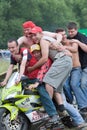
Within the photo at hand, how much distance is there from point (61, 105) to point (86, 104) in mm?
925

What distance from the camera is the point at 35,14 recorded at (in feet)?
308

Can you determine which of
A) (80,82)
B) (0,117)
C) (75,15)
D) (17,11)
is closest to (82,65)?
(80,82)

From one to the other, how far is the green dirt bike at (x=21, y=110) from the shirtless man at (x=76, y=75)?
0.96 meters

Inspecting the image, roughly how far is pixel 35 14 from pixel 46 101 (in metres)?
88.3

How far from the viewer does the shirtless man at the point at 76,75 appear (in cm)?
735

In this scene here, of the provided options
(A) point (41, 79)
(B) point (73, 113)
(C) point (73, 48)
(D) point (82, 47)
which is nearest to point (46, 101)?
(A) point (41, 79)

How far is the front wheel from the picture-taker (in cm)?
611

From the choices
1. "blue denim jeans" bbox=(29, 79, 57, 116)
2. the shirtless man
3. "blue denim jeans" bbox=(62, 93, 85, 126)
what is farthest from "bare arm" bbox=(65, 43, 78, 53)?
"blue denim jeans" bbox=(29, 79, 57, 116)

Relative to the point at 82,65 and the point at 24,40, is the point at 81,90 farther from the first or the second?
the point at 24,40

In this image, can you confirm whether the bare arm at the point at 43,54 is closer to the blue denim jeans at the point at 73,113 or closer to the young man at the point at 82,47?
the blue denim jeans at the point at 73,113

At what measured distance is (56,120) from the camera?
259 inches

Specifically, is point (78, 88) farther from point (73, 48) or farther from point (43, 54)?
point (43, 54)

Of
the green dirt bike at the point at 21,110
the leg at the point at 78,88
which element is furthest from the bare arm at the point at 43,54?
the leg at the point at 78,88

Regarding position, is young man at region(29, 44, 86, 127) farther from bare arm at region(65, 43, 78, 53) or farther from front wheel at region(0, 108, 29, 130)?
bare arm at region(65, 43, 78, 53)
